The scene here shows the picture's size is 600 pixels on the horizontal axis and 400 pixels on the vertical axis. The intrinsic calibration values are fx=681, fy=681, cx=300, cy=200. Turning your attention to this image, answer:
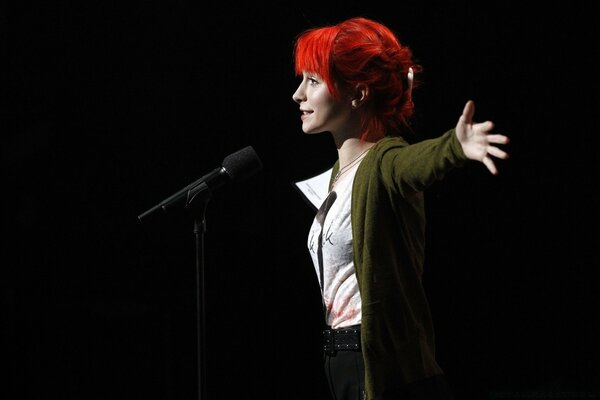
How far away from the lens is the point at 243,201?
269 cm

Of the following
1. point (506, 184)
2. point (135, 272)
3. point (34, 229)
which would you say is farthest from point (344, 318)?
point (34, 229)

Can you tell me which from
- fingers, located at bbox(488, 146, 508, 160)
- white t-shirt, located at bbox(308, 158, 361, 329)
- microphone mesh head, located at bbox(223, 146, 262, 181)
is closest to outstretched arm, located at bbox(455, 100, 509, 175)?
fingers, located at bbox(488, 146, 508, 160)

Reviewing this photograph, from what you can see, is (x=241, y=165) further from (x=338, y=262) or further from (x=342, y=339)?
(x=342, y=339)

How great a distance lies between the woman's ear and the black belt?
1.66 feet

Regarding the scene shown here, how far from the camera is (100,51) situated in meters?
2.57

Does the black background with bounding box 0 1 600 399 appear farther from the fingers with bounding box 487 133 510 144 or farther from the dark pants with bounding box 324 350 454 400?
the fingers with bounding box 487 133 510 144

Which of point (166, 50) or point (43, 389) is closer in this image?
point (43, 389)

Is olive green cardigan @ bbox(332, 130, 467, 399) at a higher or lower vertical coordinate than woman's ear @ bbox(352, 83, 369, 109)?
lower

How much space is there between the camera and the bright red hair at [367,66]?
151cm

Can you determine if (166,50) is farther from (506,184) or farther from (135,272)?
(506,184)

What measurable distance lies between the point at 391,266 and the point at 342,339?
0.18 m

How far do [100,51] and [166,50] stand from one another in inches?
9.7

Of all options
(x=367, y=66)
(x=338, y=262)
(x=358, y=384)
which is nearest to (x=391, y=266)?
(x=338, y=262)

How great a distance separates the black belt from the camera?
4.43 feet
